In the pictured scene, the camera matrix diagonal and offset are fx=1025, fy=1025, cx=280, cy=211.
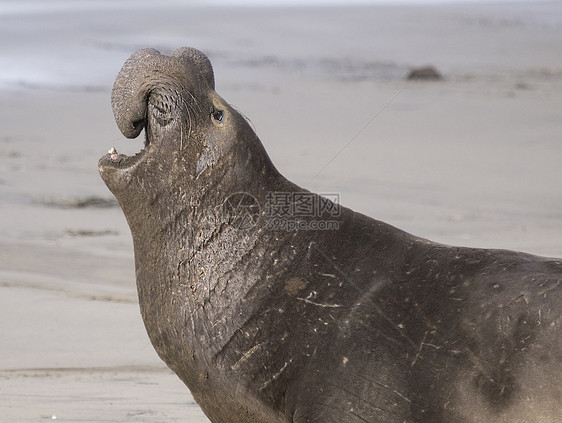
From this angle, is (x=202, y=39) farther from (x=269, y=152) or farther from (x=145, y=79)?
(x=145, y=79)

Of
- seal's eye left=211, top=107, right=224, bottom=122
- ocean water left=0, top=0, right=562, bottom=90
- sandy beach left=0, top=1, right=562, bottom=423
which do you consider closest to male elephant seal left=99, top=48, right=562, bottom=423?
seal's eye left=211, top=107, right=224, bottom=122

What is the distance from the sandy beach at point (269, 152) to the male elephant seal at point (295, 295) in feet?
4.38

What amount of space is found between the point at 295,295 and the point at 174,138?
81cm

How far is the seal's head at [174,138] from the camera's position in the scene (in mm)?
4094

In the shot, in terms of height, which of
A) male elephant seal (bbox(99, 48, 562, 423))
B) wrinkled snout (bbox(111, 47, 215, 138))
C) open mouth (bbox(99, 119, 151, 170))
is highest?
wrinkled snout (bbox(111, 47, 215, 138))

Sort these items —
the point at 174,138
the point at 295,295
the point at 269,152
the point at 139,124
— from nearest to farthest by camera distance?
the point at 295,295 < the point at 174,138 < the point at 139,124 < the point at 269,152

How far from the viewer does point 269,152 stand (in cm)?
1259

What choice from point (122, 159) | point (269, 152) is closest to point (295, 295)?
point (122, 159)

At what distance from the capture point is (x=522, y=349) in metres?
3.60

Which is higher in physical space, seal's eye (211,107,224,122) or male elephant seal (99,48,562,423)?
seal's eye (211,107,224,122)

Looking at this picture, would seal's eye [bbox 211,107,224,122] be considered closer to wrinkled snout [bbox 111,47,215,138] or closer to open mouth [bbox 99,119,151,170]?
wrinkled snout [bbox 111,47,215,138]

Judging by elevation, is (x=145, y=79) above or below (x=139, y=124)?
above

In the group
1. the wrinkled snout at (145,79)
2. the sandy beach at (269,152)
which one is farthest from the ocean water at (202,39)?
the wrinkled snout at (145,79)

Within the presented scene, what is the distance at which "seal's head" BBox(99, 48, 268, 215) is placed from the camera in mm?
4094
